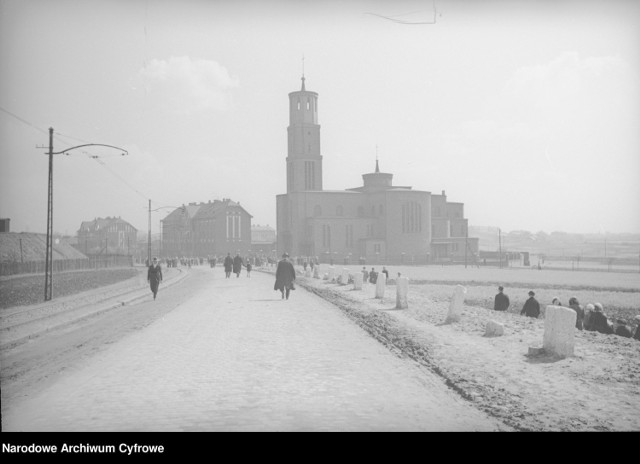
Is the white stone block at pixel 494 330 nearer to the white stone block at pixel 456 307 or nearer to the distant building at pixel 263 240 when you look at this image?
the white stone block at pixel 456 307

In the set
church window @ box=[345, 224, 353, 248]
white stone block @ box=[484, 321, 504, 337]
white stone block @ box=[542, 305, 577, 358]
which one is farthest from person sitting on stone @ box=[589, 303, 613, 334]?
church window @ box=[345, 224, 353, 248]

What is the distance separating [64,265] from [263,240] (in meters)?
81.8

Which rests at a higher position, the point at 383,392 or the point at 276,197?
the point at 276,197

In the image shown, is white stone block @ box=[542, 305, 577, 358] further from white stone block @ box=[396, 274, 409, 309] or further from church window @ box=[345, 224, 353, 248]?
church window @ box=[345, 224, 353, 248]

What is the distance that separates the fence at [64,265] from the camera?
42188mm

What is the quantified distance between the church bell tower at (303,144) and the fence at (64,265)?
28893 mm

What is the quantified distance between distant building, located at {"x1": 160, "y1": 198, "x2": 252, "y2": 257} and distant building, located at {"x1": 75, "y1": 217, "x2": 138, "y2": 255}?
6.26 meters

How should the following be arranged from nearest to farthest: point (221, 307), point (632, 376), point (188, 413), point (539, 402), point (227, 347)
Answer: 1. point (188, 413)
2. point (539, 402)
3. point (632, 376)
4. point (227, 347)
5. point (221, 307)

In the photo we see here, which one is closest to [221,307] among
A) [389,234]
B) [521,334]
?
[521,334]

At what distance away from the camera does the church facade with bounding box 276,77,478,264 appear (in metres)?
79.3

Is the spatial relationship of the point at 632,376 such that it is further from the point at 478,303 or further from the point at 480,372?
the point at 478,303

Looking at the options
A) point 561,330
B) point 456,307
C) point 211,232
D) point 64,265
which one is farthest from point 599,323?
point 211,232
